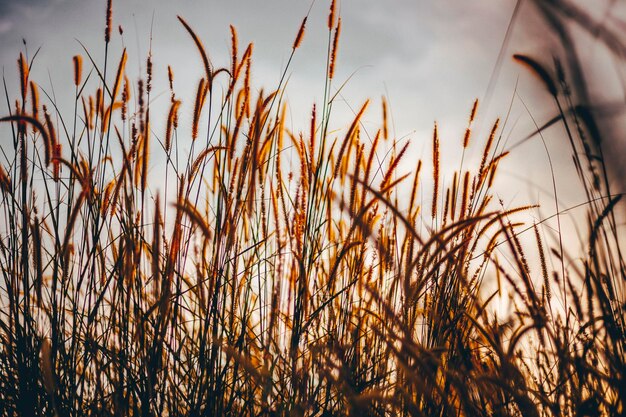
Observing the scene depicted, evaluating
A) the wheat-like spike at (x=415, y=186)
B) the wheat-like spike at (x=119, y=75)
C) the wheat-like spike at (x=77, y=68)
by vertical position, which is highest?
the wheat-like spike at (x=77, y=68)

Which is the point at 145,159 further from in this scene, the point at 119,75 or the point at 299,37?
the point at 299,37

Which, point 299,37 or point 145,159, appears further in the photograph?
point 299,37

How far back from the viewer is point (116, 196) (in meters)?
1.01

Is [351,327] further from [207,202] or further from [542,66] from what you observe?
[542,66]

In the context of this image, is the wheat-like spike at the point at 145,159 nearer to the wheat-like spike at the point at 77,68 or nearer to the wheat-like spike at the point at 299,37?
the wheat-like spike at the point at 77,68

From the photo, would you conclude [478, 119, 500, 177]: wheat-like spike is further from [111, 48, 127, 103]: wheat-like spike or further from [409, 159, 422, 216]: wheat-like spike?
[111, 48, 127, 103]: wheat-like spike

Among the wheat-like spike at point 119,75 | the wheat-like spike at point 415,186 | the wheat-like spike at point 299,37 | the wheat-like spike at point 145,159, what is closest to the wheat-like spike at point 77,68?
the wheat-like spike at point 119,75

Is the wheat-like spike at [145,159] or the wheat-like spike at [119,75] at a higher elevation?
the wheat-like spike at [119,75]

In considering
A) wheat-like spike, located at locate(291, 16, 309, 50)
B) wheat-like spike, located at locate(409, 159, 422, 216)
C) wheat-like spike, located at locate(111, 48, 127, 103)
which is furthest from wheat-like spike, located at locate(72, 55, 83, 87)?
wheat-like spike, located at locate(409, 159, 422, 216)

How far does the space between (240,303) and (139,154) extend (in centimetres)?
47

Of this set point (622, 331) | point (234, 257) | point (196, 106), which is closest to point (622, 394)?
point (622, 331)

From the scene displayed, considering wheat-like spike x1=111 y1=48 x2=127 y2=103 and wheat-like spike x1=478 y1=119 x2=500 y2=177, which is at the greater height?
wheat-like spike x1=111 y1=48 x2=127 y2=103

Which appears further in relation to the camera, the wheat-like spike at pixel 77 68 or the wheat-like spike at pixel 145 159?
the wheat-like spike at pixel 77 68

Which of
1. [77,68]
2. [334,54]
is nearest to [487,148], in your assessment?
[334,54]
